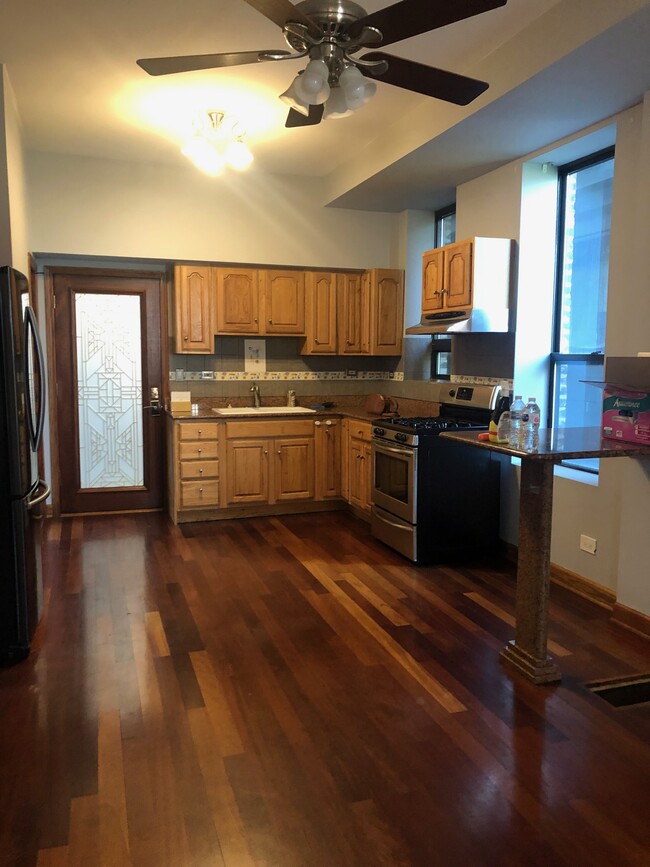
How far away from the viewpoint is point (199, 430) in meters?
5.30

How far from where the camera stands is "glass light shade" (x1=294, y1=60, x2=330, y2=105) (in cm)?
233

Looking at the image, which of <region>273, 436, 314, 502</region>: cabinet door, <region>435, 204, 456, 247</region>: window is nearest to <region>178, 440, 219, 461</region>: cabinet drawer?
<region>273, 436, 314, 502</region>: cabinet door

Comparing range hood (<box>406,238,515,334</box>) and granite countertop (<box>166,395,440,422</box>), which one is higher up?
range hood (<box>406,238,515,334</box>)

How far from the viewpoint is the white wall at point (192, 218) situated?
16.8 feet

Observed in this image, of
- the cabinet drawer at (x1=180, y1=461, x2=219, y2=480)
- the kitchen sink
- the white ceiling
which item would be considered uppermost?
the white ceiling

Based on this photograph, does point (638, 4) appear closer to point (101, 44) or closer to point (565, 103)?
point (565, 103)

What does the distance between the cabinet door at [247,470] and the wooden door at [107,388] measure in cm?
81

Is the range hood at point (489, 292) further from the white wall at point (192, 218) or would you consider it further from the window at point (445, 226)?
the white wall at point (192, 218)

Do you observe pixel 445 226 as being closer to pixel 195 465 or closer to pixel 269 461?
pixel 269 461

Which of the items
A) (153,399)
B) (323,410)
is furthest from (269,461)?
(153,399)

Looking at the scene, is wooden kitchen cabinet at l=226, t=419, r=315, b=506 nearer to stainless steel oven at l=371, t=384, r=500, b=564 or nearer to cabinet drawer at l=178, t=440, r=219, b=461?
cabinet drawer at l=178, t=440, r=219, b=461

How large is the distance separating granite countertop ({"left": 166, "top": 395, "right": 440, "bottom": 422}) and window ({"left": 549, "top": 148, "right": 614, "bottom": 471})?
1177 millimetres

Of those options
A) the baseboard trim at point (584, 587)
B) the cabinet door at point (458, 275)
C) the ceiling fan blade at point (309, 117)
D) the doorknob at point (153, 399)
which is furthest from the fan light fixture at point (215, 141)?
the baseboard trim at point (584, 587)

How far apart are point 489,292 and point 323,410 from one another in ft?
6.85
